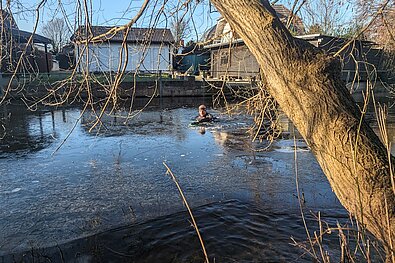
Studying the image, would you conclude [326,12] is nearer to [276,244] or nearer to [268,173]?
[276,244]

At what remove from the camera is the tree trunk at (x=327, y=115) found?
5.86 ft

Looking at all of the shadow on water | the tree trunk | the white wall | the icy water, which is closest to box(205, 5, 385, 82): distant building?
the tree trunk

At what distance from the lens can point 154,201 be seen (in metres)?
5.40

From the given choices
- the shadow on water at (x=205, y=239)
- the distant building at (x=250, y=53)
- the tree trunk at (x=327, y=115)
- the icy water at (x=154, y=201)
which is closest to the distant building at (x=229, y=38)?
the distant building at (x=250, y=53)

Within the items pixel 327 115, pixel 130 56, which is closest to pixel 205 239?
pixel 130 56

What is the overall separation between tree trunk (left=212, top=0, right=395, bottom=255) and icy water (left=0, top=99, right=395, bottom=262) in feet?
2.19

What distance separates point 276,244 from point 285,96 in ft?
8.94

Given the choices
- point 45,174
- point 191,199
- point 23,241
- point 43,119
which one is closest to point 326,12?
point 191,199

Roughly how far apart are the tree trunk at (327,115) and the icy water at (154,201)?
0.67 meters

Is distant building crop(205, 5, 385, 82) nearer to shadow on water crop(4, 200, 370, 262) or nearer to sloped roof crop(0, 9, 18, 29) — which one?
shadow on water crop(4, 200, 370, 262)

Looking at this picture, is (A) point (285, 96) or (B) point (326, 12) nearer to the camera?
(A) point (285, 96)

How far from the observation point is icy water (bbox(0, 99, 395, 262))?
13.3 feet

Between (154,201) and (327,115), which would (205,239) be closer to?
(154,201)

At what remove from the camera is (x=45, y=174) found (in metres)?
6.68
